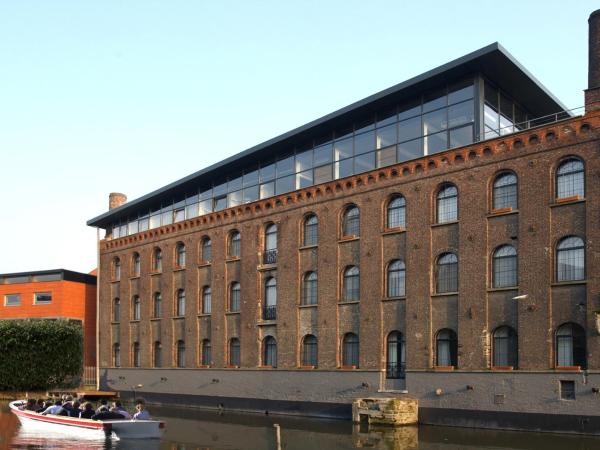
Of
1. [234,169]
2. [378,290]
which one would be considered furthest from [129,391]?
[378,290]

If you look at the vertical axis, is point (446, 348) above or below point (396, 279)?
below

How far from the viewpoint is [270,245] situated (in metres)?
42.4

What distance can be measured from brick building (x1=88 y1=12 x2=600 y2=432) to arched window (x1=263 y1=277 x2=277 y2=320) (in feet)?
0.48

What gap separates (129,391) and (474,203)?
29807mm

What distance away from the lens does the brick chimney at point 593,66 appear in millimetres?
29078

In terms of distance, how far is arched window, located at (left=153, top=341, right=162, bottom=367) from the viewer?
4944 centimetres

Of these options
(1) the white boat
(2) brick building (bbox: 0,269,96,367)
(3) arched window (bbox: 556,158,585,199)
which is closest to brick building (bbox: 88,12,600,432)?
(3) arched window (bbox: 556,158,585,199)

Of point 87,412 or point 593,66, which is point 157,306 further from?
point 593,66

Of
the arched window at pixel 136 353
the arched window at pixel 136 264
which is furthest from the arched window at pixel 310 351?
the arched window at pixel 136 264

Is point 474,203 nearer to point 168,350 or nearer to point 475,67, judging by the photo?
A: point 475,67

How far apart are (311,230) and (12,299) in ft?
110

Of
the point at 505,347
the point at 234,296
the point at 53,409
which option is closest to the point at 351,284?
the point at 505,347

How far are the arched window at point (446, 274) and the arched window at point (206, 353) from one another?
57.0 feet

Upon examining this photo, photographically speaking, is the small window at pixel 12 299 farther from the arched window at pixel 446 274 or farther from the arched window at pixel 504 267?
the arched window at pixel 504 267
